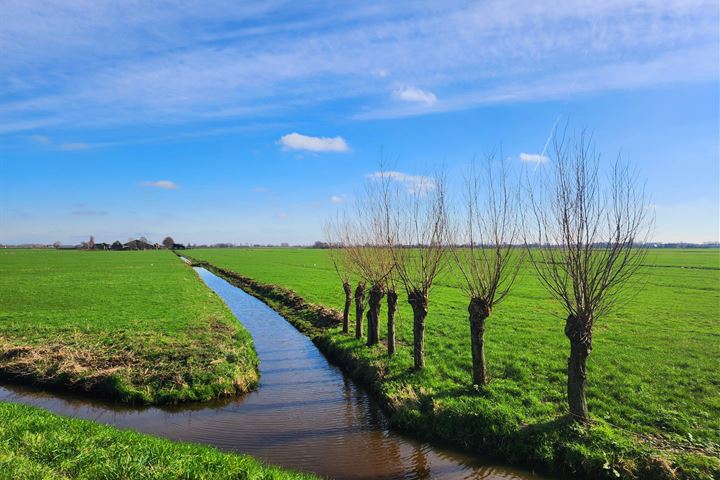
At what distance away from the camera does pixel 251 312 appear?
31172 millimetres

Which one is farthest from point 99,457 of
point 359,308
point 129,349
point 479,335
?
point 359,308

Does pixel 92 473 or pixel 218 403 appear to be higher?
pixel 92 473

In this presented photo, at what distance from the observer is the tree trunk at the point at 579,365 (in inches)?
428

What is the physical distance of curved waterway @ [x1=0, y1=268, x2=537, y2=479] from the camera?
32.6 feet

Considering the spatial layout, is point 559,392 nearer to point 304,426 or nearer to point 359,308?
point 304,426

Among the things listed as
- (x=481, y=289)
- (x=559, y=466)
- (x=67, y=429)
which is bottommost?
(x=559, y=466)

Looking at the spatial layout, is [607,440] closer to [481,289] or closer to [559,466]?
[559,466]

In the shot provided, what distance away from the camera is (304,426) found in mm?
11961

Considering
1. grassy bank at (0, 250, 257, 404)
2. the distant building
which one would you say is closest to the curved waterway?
grassy bank at (0, 250, 257, 404)

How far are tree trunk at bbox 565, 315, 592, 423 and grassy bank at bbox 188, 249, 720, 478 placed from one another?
0.43 meters

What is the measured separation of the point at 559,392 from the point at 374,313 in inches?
316

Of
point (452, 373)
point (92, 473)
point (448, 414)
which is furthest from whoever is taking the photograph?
point (452, 373)

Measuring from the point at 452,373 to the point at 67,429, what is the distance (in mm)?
11125

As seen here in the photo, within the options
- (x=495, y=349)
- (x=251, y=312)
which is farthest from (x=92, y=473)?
(x=251, y=312)
